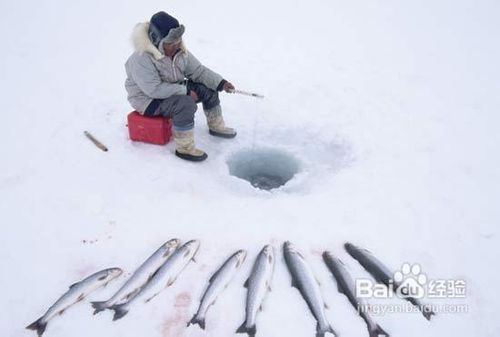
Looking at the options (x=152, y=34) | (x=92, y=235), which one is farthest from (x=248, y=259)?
(x=152, y=34)

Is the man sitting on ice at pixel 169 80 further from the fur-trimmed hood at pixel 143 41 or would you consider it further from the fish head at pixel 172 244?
the fish head at pixel 172 244

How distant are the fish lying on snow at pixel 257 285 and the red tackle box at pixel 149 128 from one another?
2.13m

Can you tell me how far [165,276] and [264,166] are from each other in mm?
2322

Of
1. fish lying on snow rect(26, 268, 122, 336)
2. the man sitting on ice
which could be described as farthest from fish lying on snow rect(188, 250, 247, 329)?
the man sitting on ice

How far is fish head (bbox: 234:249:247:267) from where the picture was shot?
3665 millimetres

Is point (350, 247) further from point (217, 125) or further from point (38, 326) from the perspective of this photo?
point (38, 326)

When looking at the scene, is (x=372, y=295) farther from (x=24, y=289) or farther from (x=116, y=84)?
(x=116, y=84)

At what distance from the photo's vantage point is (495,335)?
3.25 m

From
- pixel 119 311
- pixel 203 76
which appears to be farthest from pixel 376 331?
pixel 203 76

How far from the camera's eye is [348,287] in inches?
138

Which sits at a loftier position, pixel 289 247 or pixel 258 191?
pixel 289 247

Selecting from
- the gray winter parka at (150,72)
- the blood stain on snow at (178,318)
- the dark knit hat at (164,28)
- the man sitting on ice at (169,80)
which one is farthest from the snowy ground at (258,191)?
the dark knit hat at (164,28)

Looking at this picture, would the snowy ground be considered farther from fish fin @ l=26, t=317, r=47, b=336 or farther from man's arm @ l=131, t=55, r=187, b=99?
man's arm @ l=131, t=55, r=187, b=99

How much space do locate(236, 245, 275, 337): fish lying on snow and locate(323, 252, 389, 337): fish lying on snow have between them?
532 millimetres
